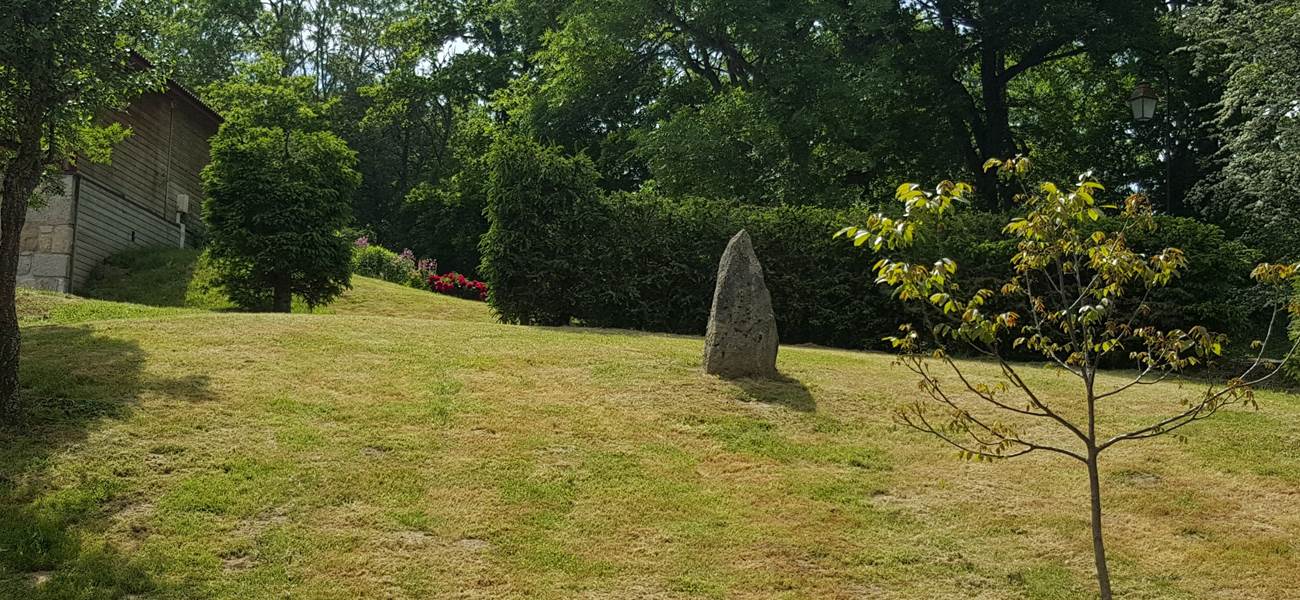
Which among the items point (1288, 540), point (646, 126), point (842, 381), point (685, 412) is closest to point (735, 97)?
point (646, 126)

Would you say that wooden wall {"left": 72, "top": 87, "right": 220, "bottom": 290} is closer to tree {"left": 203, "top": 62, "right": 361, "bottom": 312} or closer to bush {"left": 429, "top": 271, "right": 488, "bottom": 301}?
tree {"left": 203, "top": 62, "right": 361, "bottom": 312}

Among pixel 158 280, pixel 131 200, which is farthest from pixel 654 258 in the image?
pixel 131 200

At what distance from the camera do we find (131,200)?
83.8 feet

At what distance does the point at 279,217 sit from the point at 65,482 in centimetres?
1196

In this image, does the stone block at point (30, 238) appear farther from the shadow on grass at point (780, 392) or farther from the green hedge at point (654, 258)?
the shadow on grass at point (780, 392)

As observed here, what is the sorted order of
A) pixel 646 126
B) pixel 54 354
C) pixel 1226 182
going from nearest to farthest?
pixel 54 354 → pixel 1226 182 → pixel 646 126

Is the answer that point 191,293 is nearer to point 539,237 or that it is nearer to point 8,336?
point 539,237

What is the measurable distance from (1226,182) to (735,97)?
1139cm

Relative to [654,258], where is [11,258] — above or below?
below

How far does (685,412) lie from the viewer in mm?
11016

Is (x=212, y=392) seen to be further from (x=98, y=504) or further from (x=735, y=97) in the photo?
(x=735, y=97)

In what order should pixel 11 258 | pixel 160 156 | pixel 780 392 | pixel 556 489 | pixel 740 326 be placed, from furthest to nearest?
1. pixel 160 156
2. pixel 740 326
3. pixel 780 392
4. pixel 11 258
5. pixel 556 489

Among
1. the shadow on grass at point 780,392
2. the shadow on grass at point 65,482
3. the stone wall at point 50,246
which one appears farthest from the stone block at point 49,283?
the shadow on grass at point 780,392

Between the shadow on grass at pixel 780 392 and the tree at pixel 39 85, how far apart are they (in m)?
7.18
